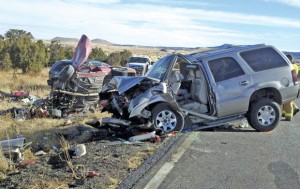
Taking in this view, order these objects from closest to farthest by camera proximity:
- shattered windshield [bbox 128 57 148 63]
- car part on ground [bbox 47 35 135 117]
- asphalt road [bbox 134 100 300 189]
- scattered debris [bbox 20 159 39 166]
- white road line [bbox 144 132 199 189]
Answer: white road line [bbox 144 132 199 189] < asphalt road [bbox 134 100 300 189] < scattered debris [bbox 20 159 39 166] < car part on ground [bbox 47 35 135 117] < shattered windshield [bbox 128 57 148 63]

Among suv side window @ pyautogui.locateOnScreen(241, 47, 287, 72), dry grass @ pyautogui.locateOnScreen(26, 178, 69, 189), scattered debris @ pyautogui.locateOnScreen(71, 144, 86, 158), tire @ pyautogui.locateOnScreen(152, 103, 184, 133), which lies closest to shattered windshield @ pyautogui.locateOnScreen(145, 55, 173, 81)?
tire @ pyautogui.locateOnScreen(152, 103, 184, 133)

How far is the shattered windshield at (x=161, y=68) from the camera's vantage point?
937cm

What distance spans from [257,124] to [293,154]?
2.21 metres

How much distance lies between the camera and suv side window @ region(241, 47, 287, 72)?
9.59 m

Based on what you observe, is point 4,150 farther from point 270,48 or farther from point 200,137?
point 270,48

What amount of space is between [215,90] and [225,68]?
62cm

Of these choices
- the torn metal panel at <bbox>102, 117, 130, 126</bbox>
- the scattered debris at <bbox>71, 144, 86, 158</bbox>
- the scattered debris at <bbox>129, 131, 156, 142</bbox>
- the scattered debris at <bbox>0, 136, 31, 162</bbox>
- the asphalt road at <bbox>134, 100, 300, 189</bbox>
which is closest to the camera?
the asphalt road at <bbox>134, 100, 300, 189</bbox>

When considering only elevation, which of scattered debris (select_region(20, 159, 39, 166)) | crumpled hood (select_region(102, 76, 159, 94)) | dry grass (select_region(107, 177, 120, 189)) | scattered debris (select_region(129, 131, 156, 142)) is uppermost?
crumpled hood (select_region(102, 76, 159, 94))

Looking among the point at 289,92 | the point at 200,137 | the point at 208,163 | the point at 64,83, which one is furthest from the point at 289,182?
the point at 64,83

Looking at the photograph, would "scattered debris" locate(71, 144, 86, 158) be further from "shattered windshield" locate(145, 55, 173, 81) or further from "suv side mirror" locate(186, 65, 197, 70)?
"suv side mirror" locate(186, 65, 197, 70)

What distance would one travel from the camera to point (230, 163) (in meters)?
6.46

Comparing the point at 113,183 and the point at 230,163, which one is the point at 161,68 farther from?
the point at 113,183

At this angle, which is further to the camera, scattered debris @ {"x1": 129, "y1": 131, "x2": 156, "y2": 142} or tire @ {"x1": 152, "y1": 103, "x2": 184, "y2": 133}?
tire @ {"x1": 152, "y1": 103, "x2": 184, "y2": 133}

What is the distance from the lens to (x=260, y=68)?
9.59 m
